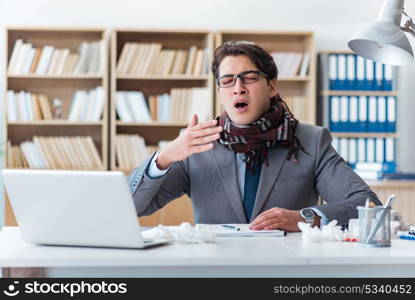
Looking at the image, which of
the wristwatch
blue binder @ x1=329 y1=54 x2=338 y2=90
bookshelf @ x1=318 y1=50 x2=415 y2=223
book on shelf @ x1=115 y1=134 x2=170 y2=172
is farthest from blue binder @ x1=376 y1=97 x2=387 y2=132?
the wristwatch

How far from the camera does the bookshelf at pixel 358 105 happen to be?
220 inches

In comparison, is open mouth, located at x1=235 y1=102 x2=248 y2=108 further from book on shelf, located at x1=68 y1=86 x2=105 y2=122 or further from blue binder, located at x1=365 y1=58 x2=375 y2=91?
blue binder, located at x1=365 y1=58 x2=375 y2=91

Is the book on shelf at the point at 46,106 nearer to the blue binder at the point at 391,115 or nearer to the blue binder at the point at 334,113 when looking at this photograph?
the blue binder at the point at 334,113

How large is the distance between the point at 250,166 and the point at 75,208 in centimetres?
99

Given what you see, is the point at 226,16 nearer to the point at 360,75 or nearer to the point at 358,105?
the point at 360,75

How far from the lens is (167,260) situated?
1546 millimetres

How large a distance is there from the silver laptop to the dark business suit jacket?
2.31 ft

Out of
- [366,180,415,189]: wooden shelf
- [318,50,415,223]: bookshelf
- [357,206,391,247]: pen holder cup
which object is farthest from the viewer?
[318,50,415,223]: bookshelf

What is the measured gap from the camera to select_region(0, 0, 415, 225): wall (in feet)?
18.7

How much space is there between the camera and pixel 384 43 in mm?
2201

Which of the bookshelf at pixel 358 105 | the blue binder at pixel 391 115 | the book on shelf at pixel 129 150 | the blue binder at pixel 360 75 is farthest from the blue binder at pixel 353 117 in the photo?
the book on shelf at pixel 129 150

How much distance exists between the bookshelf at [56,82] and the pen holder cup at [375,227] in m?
3.78

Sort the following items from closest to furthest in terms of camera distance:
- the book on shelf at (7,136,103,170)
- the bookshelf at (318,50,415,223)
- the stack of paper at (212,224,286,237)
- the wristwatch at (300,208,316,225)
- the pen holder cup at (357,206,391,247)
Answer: the pen holder cup at (357,206,391,247) < the stack of paper at (212,224,286,237) < the wristwatch at (300,208,316,225) < the book on shelf at (7,136,103,170) < the bookshelf at (318,50,415,223)

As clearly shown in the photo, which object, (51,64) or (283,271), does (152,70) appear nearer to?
(51,64)
